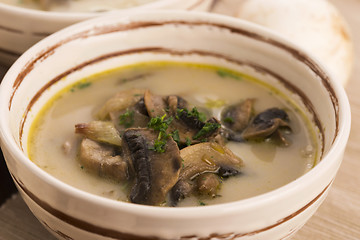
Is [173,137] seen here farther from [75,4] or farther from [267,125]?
[75,4]

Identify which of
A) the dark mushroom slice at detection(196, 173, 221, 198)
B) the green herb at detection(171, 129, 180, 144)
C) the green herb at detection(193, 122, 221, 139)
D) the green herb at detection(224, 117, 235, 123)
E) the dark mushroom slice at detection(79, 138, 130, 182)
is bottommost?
the dark mushroom slice at detection(79, 138, 130, 182)

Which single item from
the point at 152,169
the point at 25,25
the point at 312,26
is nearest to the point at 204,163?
the point at 152,169

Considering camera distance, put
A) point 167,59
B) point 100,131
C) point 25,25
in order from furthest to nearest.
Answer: point 167,59
point 25,25
point 100,131

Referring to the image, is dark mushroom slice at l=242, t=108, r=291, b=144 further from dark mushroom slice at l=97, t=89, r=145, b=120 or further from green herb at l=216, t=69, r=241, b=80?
dark mushroom slice at l=97, t=89, r=145, b=120

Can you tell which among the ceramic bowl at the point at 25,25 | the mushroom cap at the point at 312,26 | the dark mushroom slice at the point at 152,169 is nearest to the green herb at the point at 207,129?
the dark mushroom slice at the point at 152,169

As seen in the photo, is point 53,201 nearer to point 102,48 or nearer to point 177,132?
point 177,132

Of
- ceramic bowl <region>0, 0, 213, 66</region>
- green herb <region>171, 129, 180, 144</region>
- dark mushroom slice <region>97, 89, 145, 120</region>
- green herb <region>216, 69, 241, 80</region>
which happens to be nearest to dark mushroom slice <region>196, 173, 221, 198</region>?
green herb <region>171, 129, 180, 144</region>
